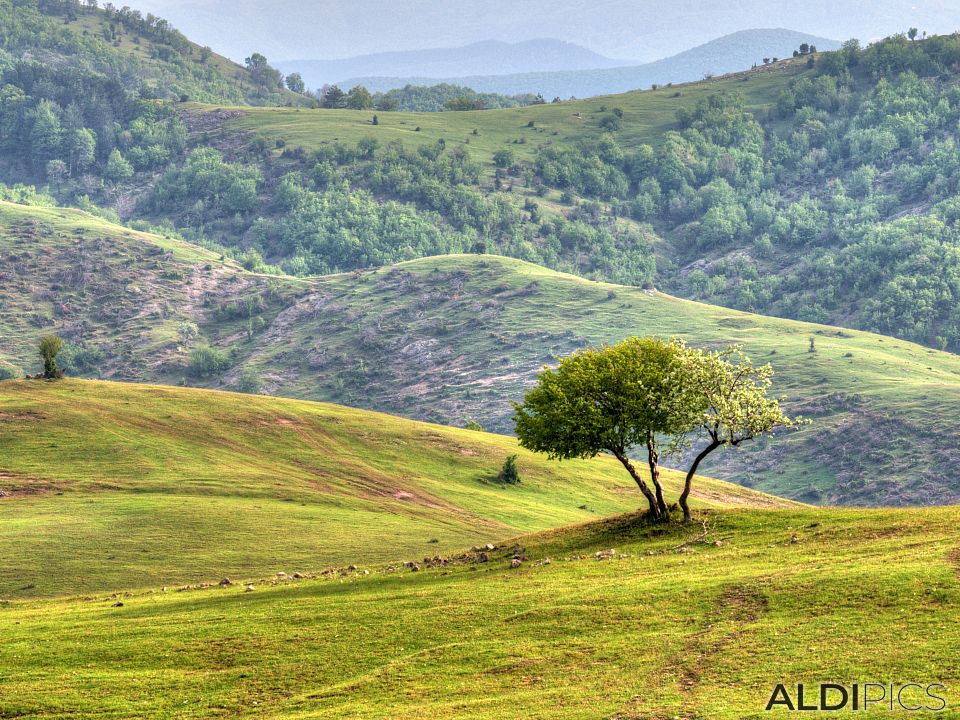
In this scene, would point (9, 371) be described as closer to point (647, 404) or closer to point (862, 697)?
point (647, 404)

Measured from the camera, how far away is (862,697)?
2786 cm

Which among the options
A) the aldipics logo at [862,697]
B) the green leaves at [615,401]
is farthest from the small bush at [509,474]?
the aldipics logo at [862,697]

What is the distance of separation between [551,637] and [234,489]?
149 ft

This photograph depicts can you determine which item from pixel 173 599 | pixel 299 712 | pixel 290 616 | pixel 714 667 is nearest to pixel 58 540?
pixel 173 599

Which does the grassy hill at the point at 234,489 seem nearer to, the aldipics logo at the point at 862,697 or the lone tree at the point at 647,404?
the lone tree at the point at 647,404

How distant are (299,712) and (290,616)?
→ 10329mm

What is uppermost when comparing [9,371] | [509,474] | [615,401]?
[615,401]

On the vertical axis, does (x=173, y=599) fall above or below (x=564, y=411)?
below

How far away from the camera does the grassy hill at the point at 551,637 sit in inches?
1217

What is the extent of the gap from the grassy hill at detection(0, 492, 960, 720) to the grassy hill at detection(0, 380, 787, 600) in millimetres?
15445

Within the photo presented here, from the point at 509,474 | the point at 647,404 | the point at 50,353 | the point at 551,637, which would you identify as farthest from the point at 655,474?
the point at 50,353

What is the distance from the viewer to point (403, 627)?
40.0m

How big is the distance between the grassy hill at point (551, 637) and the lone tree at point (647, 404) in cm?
547

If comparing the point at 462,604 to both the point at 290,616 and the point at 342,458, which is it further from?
the point at 342,458
